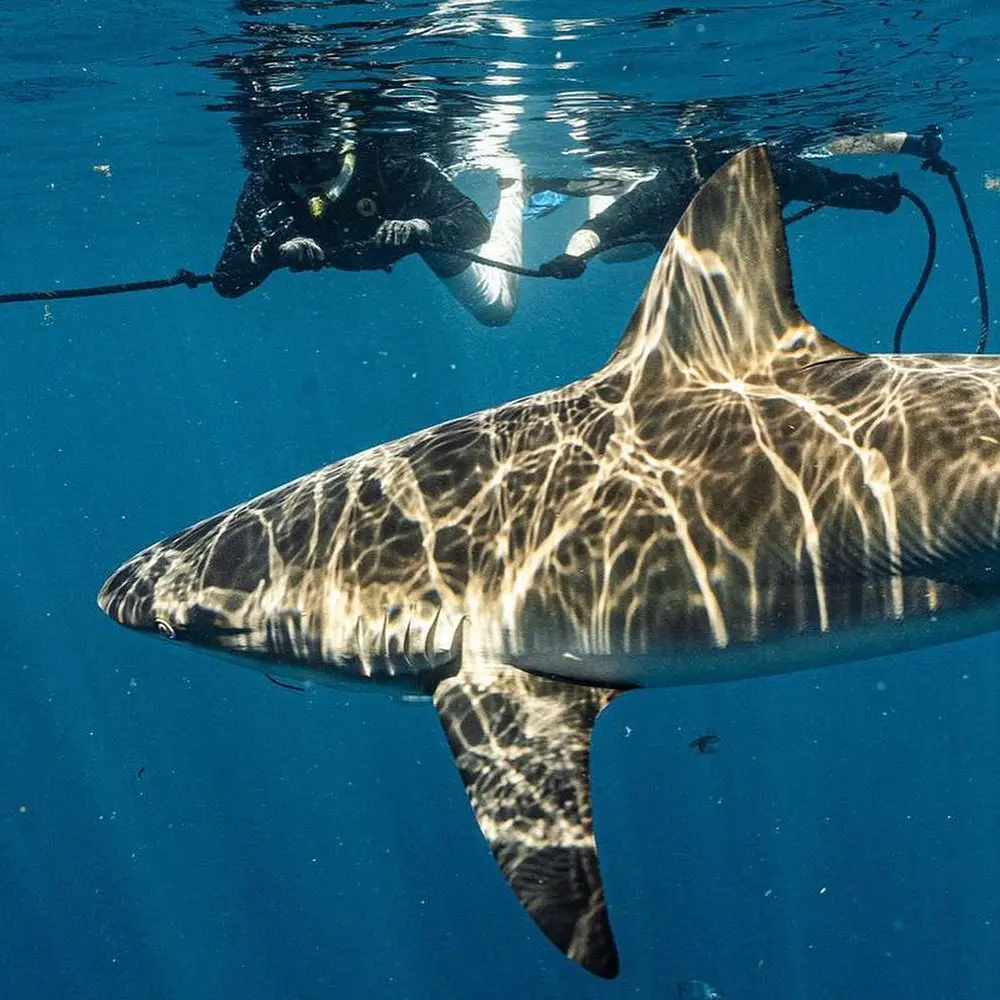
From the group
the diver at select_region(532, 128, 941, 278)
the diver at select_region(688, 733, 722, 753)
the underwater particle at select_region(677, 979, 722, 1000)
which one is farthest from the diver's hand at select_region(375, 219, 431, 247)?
the underwater particle at select_region(677, 979, 722, 1000)

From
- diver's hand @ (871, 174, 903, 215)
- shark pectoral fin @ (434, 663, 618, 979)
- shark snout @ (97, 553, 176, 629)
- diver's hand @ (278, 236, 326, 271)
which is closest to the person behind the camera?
shark pectoral fin @ (434, 663, 618, 979)

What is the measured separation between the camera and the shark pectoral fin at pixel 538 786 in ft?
9.84

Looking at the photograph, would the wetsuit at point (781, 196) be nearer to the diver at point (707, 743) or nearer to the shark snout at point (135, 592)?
the diver at point (707, 743)

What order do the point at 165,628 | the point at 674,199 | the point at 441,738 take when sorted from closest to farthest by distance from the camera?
the point at 165,628 → the point at 674,199 → the point at 441,738

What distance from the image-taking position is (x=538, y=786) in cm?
334

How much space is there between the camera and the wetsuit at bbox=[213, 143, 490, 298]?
9531 millimetres

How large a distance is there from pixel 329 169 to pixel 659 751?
1549 cm

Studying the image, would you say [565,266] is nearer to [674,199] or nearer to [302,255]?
[302,255]

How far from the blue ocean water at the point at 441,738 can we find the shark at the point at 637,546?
137cm

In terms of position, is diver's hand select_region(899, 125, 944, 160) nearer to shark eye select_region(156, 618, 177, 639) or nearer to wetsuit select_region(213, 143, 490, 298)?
wetsuit select_region(213, 143, 490, 298)

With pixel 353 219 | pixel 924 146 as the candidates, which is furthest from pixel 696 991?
pixel 924 146

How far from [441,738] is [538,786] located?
2524 cm

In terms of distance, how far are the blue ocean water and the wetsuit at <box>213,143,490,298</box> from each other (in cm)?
155

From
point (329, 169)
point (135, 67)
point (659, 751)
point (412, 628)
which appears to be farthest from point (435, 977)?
point (412, 628)
